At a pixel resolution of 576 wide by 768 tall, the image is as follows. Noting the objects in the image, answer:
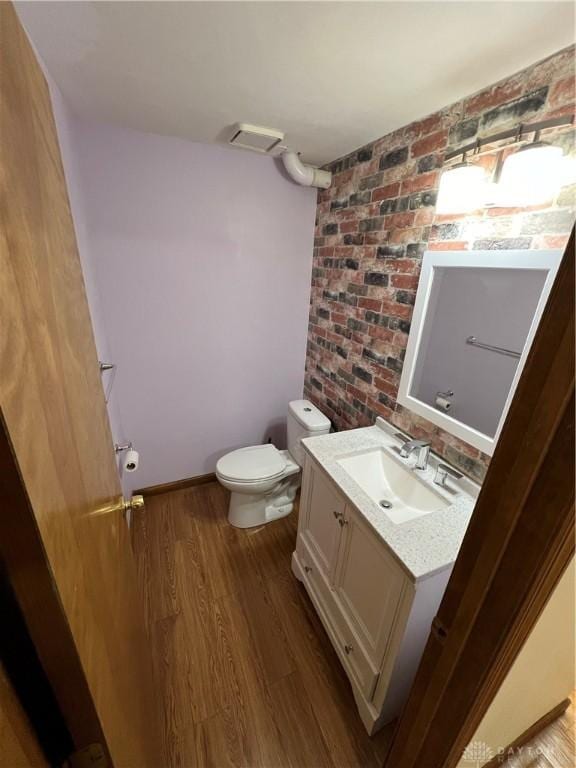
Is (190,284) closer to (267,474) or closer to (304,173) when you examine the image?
(304,173)

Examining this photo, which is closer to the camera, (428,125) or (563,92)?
(563,92)

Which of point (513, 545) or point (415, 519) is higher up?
point (513, 545)

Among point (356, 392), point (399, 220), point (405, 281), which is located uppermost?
point (399, 220)

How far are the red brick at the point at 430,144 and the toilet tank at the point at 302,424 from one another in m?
1.48

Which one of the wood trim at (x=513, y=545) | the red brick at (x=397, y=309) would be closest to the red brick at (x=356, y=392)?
the red brick at (x=397, y=309)

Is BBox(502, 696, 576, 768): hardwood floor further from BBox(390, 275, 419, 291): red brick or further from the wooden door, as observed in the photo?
BBox(390, 275, 419, 291): red brick

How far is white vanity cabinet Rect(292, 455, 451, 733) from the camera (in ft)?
3.41

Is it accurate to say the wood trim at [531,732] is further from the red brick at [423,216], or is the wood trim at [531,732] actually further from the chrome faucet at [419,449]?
the red brick at [423,216]

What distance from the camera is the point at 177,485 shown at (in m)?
2.42

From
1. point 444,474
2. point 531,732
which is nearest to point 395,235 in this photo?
point 444,474

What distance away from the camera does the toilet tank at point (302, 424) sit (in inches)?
81.4

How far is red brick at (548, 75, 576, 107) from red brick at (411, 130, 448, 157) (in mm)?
370

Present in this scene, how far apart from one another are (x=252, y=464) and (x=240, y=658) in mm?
957

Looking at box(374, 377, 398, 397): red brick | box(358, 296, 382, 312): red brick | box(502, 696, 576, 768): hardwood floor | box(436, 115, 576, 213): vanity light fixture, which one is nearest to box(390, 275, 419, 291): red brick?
box(358, 296, 382, 312): red brick
